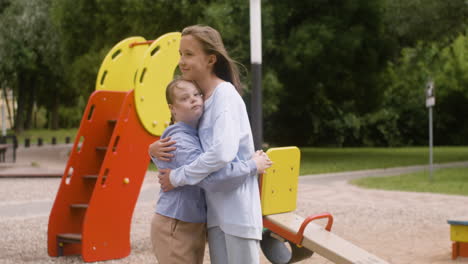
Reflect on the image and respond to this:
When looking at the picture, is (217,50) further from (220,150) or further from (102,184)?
(102,184)

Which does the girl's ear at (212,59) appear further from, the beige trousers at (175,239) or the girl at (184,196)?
the beige trousers at (175,239)

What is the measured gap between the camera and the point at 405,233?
8.56 metres

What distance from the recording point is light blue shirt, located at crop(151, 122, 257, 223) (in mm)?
3061

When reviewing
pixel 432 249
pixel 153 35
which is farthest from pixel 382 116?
pixel 432 249

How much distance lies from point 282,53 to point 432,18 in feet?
17.7

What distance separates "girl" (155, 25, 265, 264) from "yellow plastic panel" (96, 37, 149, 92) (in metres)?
4.42

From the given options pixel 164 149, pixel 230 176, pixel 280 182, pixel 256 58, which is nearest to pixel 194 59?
pixel 164 149

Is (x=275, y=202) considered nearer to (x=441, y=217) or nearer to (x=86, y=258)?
(x=86, y=258)

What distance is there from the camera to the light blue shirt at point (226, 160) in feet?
9.86

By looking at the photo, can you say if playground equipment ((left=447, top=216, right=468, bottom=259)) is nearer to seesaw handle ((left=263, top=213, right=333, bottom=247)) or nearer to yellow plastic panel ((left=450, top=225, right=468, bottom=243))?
yellow plastic panel ((left=450, top=225, right=468, bottom=243))

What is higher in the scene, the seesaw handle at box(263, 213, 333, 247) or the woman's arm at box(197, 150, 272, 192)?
the woman's arm at box(197, 150, 272, 192)

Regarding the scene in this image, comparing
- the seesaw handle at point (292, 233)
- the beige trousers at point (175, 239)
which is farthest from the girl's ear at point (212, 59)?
the seesaw handle at point (292, 233)

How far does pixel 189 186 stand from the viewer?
325 cm

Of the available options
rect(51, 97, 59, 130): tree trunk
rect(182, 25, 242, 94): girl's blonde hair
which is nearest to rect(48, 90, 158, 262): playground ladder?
rect(182, 25, 242, 94): girl's blonde hair
